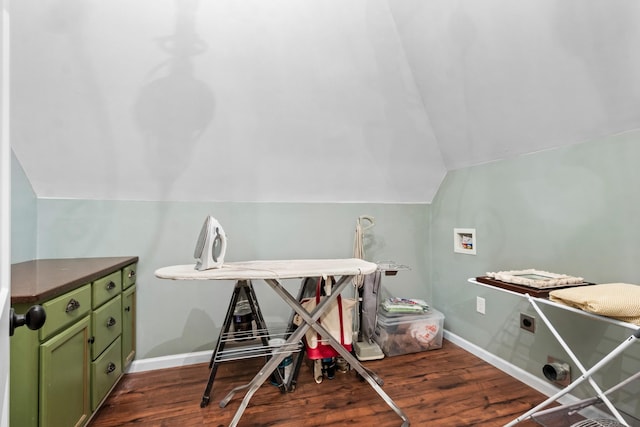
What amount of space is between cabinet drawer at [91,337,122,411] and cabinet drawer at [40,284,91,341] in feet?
1.11

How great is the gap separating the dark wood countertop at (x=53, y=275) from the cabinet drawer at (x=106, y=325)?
0.19 meters

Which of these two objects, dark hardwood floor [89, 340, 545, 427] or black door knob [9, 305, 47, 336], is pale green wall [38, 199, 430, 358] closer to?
dark hardwood floor [89, 340, 545, 427]

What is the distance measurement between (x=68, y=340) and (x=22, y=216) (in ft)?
3.52

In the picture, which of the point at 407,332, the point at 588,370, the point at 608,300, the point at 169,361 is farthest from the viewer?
the point at 407,332

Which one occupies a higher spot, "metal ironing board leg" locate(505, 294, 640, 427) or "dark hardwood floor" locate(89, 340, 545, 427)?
"metal ironing board leg" locate(505, 294, 640, 427)

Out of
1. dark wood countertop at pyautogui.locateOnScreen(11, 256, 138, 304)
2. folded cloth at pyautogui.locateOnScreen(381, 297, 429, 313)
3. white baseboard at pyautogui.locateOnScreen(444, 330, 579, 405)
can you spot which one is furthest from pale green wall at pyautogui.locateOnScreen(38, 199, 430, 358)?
white baseboard at pyautogui.locateOnScreen(444, 330, 579, 405)

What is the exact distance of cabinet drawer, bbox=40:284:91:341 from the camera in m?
1.14

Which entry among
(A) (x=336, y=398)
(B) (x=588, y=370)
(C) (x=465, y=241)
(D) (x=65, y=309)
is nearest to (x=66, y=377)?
(D) (x=65, y=309)

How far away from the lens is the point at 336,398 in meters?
1.83

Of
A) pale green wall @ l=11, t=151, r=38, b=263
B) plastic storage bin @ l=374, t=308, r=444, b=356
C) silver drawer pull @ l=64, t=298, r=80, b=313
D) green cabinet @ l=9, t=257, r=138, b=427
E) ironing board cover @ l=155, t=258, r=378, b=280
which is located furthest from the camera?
plastic storage bin @ l=374, t=308, r=444, b=356

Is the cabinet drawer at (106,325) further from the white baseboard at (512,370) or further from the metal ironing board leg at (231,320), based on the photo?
the white baseboard at (512,370)

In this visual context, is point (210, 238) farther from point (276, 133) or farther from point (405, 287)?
point (405, 287)

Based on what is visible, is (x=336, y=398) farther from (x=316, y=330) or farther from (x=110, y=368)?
(x=110, y=368)

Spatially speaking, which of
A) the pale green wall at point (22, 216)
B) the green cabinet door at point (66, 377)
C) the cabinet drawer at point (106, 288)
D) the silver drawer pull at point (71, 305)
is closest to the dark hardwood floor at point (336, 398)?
the green cabinet door at point (66, 377)
